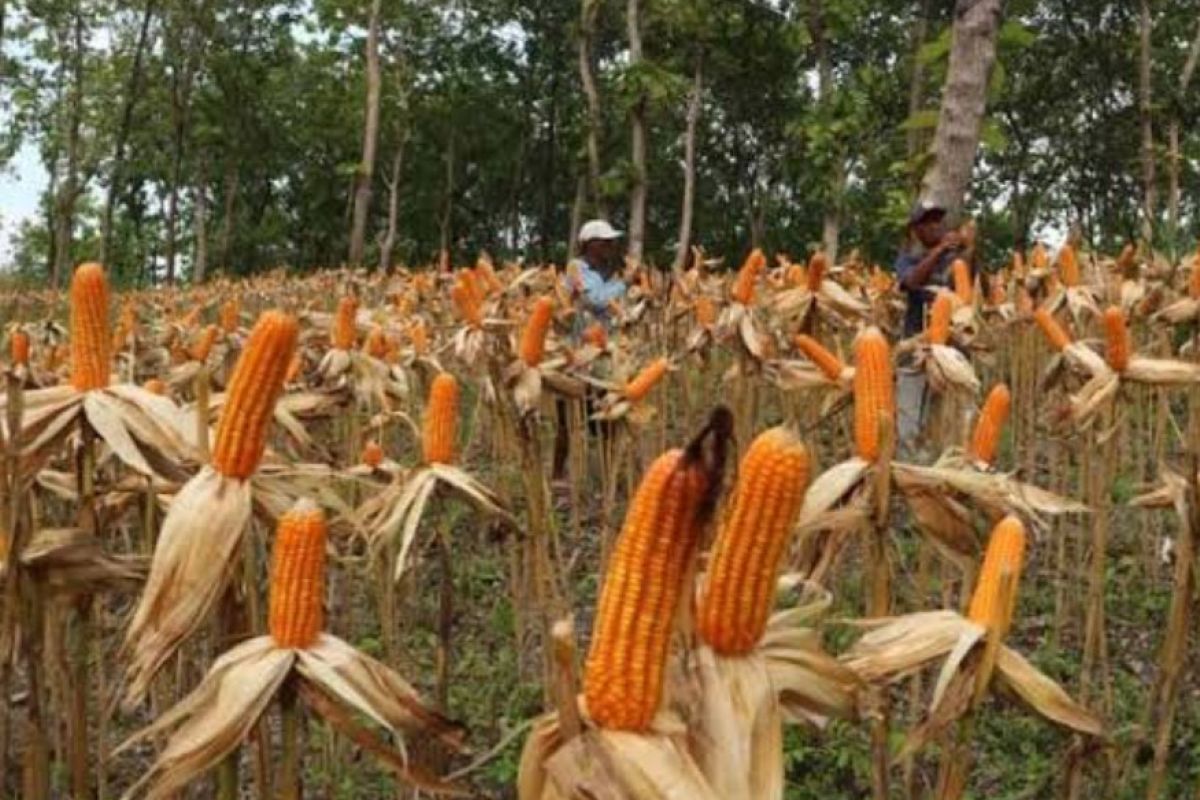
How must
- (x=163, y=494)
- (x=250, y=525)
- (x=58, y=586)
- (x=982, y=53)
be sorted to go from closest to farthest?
(x=250, y=525), (x=58, y=586), (x=163, y=494), (x=982, y=53)

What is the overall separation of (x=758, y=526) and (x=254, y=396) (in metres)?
0.81

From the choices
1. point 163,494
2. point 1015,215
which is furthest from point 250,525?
point 1015,215

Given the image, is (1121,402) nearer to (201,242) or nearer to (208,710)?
(208,710)

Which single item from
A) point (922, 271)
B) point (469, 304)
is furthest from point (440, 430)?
point (922, 271)

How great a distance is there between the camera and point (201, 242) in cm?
3559

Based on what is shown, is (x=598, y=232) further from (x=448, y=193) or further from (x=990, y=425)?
(x=448, y=193)

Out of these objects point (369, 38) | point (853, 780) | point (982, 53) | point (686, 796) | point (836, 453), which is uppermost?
point (369, 38)

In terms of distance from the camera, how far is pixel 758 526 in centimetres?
130

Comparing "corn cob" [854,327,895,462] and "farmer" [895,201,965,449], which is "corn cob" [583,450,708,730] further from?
"farmer" [895,201,965,449]

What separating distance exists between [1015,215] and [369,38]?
2035 centimetres

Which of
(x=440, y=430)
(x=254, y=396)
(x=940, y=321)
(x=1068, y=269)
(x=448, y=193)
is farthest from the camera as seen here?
(x=448, y=193)

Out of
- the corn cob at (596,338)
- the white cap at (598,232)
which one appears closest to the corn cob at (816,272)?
the corn cob at (596,338)

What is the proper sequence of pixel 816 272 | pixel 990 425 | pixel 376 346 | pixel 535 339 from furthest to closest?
1. pixel 816 272
2. pixel 376 346
3. pixel 535 339
4. pixel 990 425

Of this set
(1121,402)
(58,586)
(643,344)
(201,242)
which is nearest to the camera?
(58,586)
